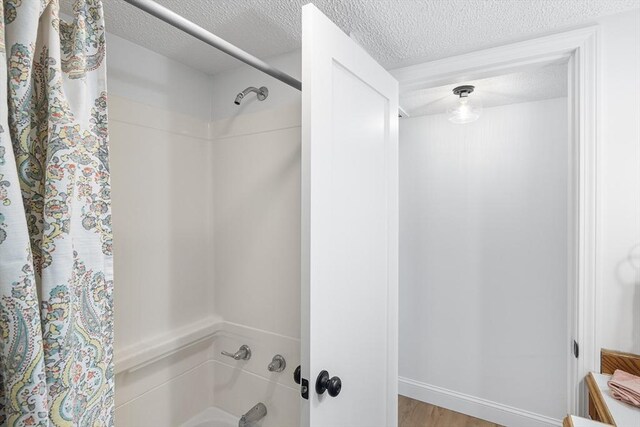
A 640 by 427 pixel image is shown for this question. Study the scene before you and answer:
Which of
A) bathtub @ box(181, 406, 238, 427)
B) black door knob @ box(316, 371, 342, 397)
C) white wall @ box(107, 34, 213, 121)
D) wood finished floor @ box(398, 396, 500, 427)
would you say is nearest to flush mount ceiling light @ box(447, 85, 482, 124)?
white wall @ box(107, 34, 213, 121)

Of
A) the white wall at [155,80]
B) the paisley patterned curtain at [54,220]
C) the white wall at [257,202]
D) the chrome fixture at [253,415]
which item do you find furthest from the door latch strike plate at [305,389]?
the white wall at [155,80]

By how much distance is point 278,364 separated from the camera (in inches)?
63.3

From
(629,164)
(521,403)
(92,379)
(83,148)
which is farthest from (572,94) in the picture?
(521,403)

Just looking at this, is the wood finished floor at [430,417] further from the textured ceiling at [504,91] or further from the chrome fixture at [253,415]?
the textured ceiling at [504,91]

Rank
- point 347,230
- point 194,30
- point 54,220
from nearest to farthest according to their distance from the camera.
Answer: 1. point 54,220
2. point 194,30
3. point 347,230

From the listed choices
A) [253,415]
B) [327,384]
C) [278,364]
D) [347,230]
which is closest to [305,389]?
[327,384]

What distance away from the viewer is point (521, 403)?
7.52 ft

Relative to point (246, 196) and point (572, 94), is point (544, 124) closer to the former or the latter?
point (572, 94)

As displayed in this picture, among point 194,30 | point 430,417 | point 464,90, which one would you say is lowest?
point 430,417

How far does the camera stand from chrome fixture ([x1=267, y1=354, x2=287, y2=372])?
1598mm

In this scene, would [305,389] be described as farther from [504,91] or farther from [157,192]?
[504,91]

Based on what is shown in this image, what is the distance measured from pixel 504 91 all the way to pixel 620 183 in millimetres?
1104

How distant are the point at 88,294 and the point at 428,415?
255cm

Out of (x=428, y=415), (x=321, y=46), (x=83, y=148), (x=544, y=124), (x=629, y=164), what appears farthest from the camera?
(x=428, y=415)
